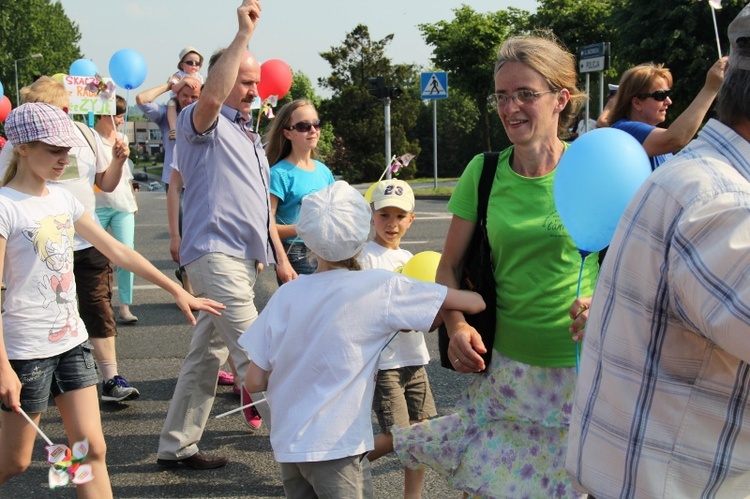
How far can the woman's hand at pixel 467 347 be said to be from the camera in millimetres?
2605

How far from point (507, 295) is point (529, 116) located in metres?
0.61

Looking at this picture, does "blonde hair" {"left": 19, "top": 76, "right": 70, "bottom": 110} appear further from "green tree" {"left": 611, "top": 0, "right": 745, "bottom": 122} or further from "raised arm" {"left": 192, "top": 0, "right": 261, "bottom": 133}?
"green tree" {"left": 611, "top": 0, "right": 745, "bottom": 122}

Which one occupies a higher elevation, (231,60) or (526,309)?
(231,60)

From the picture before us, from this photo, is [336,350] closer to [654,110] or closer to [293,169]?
[293,169]

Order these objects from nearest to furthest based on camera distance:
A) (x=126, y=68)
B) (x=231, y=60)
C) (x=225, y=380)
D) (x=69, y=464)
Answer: (x=69, y=464)
(x=231, y=60)
(x=225, y=380)
(x=126, y=68)

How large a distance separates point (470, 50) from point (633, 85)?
46.2 m

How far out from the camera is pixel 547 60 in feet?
9.09

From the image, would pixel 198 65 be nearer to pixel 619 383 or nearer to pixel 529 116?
pixel 529 116

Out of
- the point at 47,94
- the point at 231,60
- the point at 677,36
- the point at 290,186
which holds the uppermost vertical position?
the point at 677,36

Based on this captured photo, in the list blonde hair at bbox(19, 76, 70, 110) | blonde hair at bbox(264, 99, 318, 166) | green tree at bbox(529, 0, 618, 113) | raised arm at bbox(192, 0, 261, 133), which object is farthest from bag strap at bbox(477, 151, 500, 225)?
green tree at bbox(529, 0, 618, 113)

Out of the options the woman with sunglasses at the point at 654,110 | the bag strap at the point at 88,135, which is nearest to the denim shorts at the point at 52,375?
the bag strap at the point at 88,135

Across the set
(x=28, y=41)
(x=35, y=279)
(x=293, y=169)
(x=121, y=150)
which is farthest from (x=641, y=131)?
(x=28, y=41)

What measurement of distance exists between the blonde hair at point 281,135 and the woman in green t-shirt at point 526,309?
2.32 meters

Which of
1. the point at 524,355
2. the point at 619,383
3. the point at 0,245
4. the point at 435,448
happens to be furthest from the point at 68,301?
the point at 619,383
